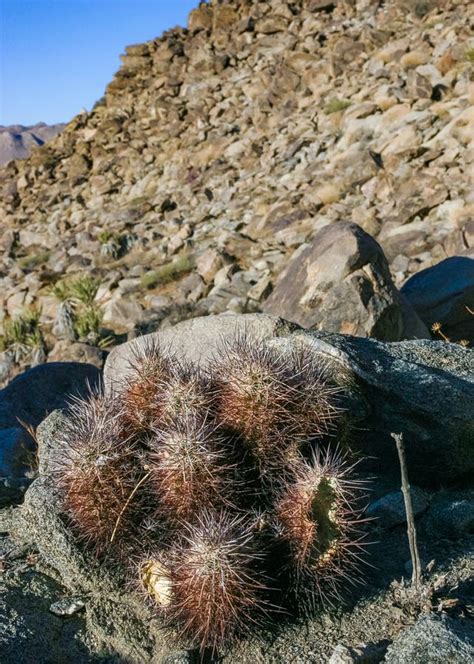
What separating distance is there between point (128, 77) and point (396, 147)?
1601 cm

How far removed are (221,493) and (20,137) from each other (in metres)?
127

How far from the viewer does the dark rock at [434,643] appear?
258cm

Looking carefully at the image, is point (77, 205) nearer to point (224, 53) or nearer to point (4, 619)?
point (224, 53)

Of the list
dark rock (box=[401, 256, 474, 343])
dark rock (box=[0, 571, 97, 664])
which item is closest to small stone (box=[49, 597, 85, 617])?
dark rock (box=[0, 571, 97, 664])

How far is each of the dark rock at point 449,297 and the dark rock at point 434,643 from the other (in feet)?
17.9

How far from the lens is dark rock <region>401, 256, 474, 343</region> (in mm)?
7980

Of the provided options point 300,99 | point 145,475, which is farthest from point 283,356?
point 300,99

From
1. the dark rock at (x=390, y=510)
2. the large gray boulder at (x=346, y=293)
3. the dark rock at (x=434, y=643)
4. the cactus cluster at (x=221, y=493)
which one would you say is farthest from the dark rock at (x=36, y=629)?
the large gray boulder at (x=346, y=293)

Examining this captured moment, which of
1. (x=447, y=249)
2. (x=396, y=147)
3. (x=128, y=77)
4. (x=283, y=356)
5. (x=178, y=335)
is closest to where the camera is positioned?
(x=283, y=356)

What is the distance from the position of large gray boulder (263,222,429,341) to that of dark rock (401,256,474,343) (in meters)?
0.48

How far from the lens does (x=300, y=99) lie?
62.5ft

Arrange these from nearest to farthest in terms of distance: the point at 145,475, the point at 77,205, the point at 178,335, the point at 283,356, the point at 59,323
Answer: the point at 145,475 < the point at 283,356 < the point at 178,335 < the point at 59,323 < the point at 77,205

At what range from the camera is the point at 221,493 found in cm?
302

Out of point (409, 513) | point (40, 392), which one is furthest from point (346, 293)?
point (409, 513)
